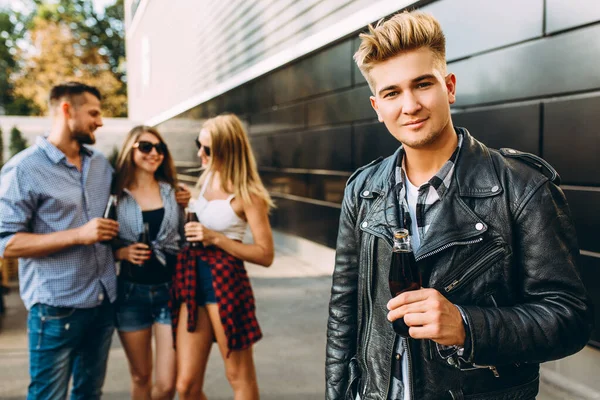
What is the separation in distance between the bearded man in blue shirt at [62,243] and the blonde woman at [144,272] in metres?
0.12

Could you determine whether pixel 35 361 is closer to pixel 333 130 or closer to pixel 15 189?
pixel 15 189

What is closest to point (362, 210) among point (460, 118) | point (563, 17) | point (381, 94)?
point (381, 94)

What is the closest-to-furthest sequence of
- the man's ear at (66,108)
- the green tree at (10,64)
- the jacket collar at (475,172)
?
the jacket collar at (475,172) < the man's ear at (66,108) < the green tree at (10,64)

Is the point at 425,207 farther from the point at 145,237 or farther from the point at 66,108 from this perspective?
the point at 66,108

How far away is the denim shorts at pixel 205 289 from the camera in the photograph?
10.6 feet

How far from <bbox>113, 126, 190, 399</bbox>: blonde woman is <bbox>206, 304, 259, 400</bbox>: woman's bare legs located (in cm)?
33

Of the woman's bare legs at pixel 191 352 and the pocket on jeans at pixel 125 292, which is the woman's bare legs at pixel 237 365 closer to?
the woman's bare legs at pixel 191 352

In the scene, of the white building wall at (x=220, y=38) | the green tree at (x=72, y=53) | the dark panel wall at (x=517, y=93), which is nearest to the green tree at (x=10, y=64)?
the green tree at (x=72, y=53)

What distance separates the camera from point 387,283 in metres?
1.82

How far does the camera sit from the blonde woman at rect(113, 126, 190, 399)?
330 cm

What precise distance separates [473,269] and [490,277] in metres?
0.05

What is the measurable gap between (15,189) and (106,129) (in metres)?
21.8

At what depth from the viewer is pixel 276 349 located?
5406 millimetres

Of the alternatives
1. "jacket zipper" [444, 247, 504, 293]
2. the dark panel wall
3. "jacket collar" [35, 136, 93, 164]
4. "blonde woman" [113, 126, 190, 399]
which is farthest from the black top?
the dark panel wall
